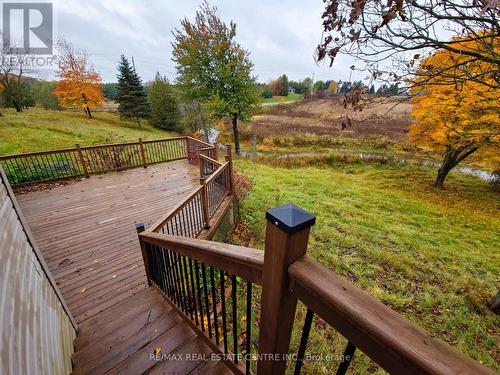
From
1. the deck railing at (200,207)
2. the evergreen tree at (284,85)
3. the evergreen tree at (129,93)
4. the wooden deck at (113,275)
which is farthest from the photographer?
the evergreen tree at (284,85)

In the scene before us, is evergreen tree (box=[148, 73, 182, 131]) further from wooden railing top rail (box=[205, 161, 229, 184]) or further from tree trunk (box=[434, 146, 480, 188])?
tree trunk (box=[434, 146, 480, 188])

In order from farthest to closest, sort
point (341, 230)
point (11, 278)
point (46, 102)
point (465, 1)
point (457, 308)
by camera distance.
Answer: point (46, 102), point (341, 230), point (457, 308), point (465, 1), point (11, 278)

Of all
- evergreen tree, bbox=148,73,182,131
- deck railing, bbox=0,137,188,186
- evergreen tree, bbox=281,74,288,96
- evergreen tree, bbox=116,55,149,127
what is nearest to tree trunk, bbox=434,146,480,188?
deck railing, bbox=0,137,188,186

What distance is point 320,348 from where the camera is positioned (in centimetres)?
302

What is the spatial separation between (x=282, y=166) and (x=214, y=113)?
6.10m

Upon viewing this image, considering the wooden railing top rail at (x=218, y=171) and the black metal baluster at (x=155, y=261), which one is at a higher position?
the wooden railing top rail at (x=218, y=171)

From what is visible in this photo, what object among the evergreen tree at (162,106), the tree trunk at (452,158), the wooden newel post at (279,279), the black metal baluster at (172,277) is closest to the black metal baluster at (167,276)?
the black metal baluster at (172,277)

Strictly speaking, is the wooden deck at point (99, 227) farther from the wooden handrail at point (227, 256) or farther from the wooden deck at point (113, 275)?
the wooden handrail at point (227, 256)

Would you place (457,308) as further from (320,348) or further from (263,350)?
(263,350)

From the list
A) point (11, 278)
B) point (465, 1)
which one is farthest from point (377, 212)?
point (11, 278)

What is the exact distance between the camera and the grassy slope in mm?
3730

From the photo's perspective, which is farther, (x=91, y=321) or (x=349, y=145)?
(x=349, y=145)

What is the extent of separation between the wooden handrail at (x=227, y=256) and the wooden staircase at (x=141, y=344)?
102 centimetres

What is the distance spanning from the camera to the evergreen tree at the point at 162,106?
Answer: 2780cm
